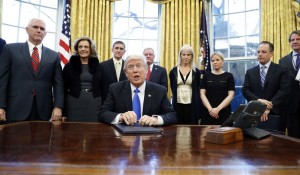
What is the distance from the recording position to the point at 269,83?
3316 mm

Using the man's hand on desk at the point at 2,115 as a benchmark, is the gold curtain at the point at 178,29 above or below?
above

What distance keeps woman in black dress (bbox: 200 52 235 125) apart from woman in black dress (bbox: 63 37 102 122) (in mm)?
1421

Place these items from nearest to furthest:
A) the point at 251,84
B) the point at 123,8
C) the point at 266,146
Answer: the point at 266,146, the point at 251,84, the point at 123,8

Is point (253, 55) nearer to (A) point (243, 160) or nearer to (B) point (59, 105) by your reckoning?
(B) point (59, 105)

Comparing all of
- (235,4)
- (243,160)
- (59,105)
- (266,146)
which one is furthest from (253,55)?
(243,160)

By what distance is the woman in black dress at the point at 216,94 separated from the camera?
3.46m

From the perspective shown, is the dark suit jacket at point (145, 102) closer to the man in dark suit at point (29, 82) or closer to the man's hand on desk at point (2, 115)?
the man in dark suit at point (29, 82)

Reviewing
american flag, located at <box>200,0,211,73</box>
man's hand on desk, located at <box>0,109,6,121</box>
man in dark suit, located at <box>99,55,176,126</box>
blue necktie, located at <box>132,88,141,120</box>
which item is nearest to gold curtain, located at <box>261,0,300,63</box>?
american flag, located at <box>200,0,211,73</box>

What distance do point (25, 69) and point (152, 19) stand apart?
4.17 metres

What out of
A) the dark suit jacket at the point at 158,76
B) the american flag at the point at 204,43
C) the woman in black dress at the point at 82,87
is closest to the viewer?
the woman in black dress at the point at 82,87

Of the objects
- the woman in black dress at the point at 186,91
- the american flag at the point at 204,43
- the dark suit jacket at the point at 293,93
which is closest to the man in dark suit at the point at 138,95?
the woman in black dress at the point at 186,91

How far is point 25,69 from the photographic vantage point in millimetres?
2758

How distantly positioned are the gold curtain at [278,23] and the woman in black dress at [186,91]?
2.19m

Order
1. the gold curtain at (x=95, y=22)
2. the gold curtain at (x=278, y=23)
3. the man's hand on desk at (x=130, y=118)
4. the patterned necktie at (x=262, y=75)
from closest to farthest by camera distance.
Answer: the man's hand on desk at (x=130, y=118), the patterned necktie at (x=262, y=75), the gold curtain at (x=278, y=23), the gold curtain at (x=95, y=22)
